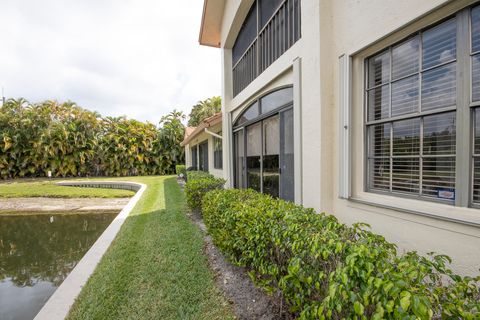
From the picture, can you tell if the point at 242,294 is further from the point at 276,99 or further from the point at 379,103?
the point at 276,99

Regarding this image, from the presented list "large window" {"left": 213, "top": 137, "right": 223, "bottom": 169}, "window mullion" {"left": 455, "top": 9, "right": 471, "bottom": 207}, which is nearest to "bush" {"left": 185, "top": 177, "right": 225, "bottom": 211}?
"large window" {"left": 213, "top": 137, "right": 223, "bottom": 169}

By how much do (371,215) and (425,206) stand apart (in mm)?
608

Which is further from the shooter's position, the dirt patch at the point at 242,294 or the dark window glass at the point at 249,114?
the dark window glass at the point at 249,114

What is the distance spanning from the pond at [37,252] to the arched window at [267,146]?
448cm

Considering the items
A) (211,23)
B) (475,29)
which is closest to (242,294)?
(475,29)

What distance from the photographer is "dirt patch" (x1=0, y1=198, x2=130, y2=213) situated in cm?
988

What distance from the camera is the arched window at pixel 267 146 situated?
178 inches

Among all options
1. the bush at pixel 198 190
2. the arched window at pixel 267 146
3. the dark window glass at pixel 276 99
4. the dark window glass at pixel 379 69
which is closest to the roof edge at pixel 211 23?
the arched window at pixel 267 146

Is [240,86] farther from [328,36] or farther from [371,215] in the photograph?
[371,215]

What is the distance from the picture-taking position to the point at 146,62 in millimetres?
12617

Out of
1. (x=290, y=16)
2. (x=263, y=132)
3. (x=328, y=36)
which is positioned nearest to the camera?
(x=328, y=36)

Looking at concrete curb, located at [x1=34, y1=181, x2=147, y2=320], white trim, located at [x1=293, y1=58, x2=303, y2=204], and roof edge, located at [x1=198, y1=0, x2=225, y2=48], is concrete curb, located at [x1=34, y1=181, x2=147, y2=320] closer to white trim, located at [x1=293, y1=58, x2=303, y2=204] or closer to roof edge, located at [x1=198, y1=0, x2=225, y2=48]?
white trim, located at [x1=293, y1=58, x2=303, y2=204]

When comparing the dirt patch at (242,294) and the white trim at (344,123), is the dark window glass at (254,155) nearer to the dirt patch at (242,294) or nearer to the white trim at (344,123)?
the dirt patch at (242,294)

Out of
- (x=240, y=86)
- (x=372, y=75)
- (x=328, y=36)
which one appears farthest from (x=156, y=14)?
(x=372, y=75)
